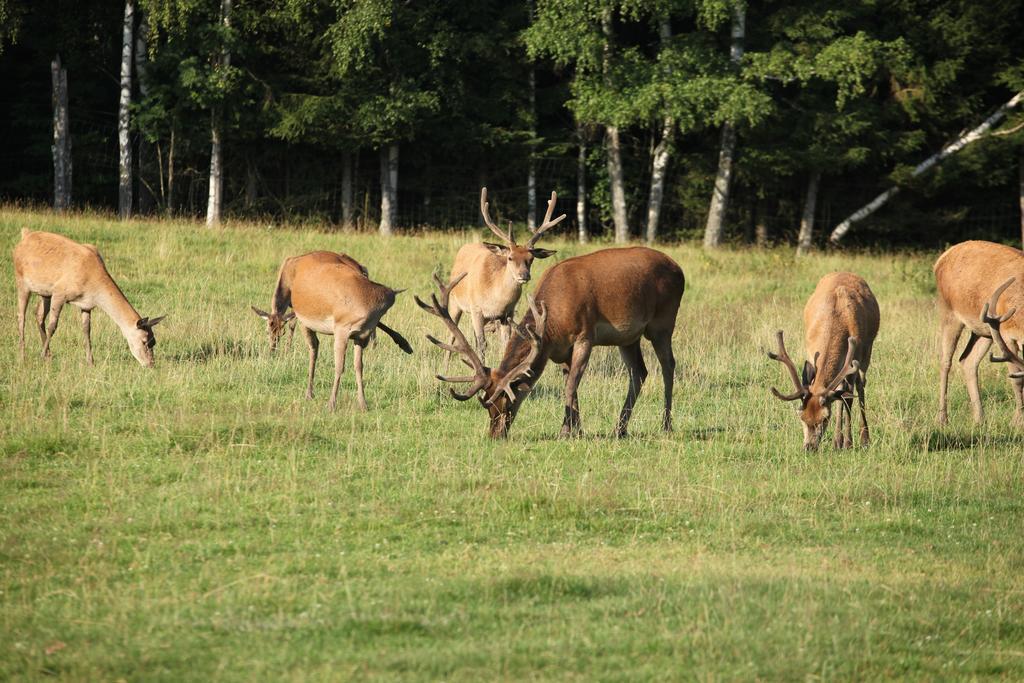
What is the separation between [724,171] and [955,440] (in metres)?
17.8

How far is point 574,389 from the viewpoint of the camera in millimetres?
10953

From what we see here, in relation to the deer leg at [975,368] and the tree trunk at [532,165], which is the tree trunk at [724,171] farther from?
the deer leg at [975,368]

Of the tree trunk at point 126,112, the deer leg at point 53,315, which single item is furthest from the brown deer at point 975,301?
the tree trunk at point 126,112

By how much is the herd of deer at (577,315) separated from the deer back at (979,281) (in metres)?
0.01

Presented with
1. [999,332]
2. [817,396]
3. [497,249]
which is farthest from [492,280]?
[999,332]

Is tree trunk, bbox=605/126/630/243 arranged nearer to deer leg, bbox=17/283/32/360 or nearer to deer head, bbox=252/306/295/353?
deer head, bbox=252/306/295/353

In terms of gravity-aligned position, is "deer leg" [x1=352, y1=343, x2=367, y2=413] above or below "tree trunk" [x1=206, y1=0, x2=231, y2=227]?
below

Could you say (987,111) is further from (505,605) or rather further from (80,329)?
(505,605)

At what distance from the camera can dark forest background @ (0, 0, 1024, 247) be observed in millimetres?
26406

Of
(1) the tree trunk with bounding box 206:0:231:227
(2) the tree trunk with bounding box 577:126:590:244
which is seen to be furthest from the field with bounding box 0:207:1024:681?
(2) the tree trunk with bounding box 577:126:590:244

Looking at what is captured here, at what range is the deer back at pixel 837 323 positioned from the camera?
10703 millimetres

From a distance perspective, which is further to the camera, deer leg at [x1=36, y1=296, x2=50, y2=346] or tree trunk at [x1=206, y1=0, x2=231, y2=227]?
tree trunk at [x1=206, y1=0, x2=231, y2=227]

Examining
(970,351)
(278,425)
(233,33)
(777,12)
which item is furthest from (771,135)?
(278,425)

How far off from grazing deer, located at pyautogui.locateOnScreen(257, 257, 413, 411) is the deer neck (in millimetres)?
2220
